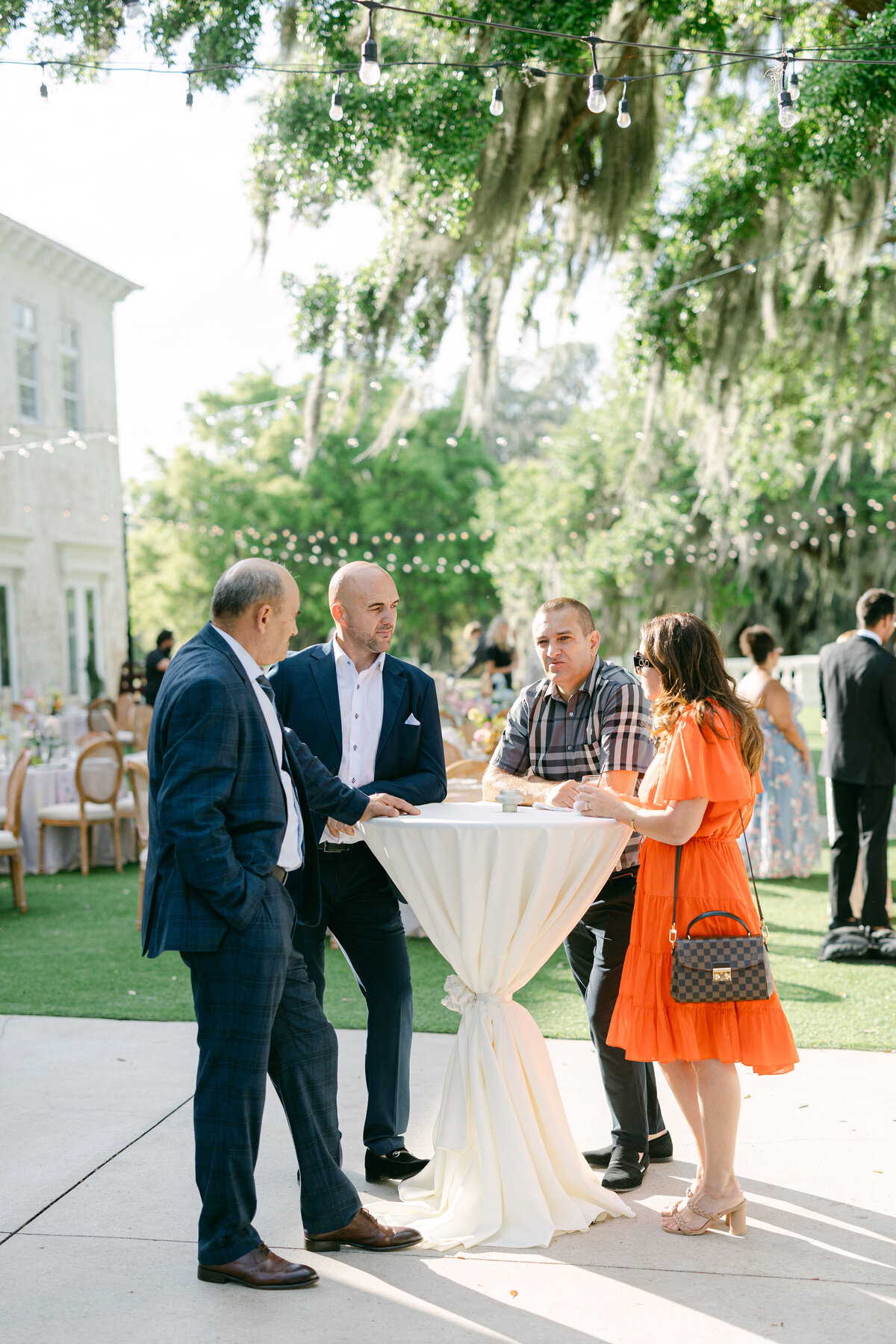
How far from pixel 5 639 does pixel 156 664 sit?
569cm

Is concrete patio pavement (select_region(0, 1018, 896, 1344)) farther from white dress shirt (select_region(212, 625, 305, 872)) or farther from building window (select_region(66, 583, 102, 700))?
building window (select_region(66, 583, 102, 700))

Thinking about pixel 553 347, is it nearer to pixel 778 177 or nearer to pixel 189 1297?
pixel 778 177

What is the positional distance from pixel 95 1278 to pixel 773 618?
82.2 feet

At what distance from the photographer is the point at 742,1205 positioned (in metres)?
3.19

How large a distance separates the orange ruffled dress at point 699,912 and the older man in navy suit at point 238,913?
870 mm

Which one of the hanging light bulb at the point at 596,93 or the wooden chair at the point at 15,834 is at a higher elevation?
the hanging light bulb at the point at 596,93

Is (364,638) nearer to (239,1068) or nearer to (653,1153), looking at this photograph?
(239,1068)

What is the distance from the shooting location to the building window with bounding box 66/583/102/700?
754 inches

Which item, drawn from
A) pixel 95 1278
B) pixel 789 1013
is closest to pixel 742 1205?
pixel 95 1278

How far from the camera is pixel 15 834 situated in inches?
314

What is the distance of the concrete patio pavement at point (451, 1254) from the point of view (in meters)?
2.77

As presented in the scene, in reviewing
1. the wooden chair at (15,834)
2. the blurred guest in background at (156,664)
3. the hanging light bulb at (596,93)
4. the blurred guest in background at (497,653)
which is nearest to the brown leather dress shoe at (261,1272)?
the hanging light bulb at (596,93)

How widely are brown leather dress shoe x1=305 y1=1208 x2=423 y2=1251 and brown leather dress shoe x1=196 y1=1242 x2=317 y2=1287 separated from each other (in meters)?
0.15

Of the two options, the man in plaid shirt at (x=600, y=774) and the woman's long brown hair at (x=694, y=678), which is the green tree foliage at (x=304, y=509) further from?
the woman's long brown hair at (x=694, y=678)
